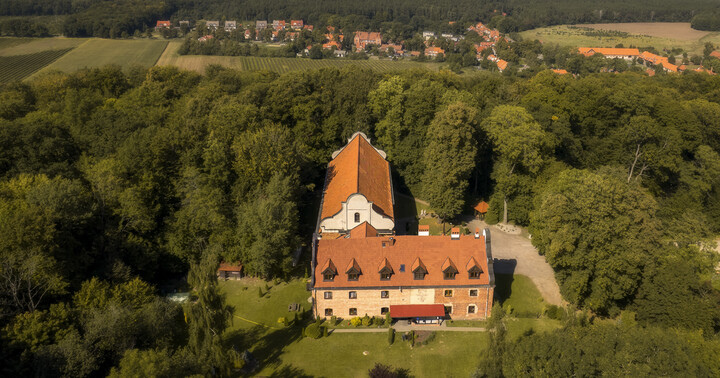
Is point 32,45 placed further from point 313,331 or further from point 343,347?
point 343,347

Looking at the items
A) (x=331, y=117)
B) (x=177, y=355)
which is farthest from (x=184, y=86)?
(x=177, y=355)

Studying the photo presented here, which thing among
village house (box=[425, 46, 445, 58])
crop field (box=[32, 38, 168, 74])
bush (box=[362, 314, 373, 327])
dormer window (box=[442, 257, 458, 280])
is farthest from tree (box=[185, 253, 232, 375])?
village house (box=[425, 46, 445, 58])

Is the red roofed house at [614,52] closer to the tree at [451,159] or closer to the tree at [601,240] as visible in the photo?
the tree at [451,159]

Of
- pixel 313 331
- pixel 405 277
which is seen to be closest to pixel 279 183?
pixel 313 331

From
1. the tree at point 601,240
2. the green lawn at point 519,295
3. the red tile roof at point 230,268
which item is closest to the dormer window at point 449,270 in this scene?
the green lawn at point 519,295

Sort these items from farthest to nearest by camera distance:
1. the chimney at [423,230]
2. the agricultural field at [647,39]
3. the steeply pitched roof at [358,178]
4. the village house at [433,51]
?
the agricultural field at [647,39] < the village house at [433,51] < the steeply pitched roof at [358,178] < the chimney at [423,230]

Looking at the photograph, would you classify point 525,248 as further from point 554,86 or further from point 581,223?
point 554,86
